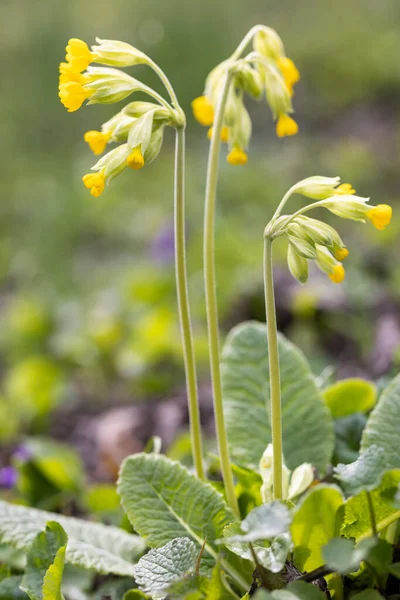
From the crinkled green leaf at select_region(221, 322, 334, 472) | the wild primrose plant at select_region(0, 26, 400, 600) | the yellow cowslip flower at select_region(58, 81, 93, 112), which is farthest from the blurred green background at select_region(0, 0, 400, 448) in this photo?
the yellow cowslip flower at select_region(58, 81, 93, 112)

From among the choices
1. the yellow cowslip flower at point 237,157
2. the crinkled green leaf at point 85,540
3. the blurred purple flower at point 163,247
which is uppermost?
the yellow cowslip flower at point 237,157

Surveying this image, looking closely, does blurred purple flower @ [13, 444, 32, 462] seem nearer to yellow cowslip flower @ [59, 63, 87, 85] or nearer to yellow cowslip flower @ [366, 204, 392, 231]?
yellow cowslip flower @ [59, 63, 87, 85]

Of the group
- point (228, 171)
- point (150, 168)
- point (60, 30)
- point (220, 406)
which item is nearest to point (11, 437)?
point (220, 406)

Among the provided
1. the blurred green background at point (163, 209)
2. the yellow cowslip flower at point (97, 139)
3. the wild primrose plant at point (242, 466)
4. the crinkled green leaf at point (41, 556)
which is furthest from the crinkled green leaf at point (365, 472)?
the blurred green background at point (163, 209)

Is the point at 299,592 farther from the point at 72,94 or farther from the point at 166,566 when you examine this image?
the point at 72,94

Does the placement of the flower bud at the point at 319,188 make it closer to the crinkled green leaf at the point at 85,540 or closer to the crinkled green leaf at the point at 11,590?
the crinkled green leaf at the point at 85,540

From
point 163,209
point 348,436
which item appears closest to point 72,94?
point 348,436

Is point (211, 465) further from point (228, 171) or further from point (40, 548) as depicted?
point (228, 171)
